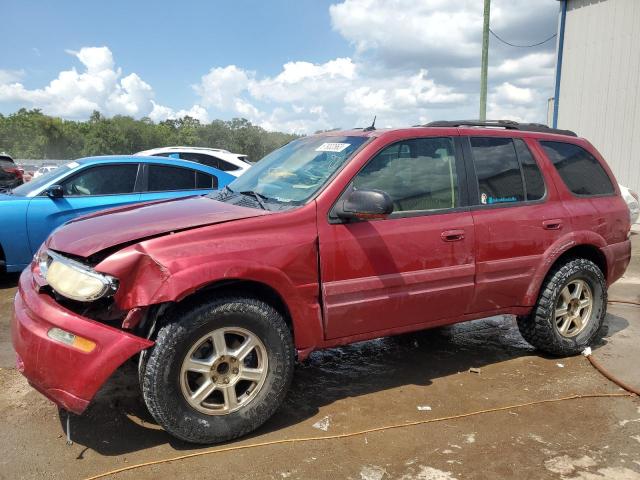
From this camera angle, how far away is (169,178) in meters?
7.29

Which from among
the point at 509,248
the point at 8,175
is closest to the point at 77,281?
the point at 509,248

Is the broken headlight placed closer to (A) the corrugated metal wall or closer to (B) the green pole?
(B) the green pole

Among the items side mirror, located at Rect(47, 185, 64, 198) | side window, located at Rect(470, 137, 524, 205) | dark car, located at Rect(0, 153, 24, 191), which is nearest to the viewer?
side window, located at Rect(470, 137, 524, 205)

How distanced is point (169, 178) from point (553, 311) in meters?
4.99

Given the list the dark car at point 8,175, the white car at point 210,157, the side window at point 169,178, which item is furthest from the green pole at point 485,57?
the dark car at point 8,175

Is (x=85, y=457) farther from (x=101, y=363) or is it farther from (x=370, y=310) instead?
(x=370, y=310)

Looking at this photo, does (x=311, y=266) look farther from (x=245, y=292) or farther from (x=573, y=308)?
(x=573, y=308)

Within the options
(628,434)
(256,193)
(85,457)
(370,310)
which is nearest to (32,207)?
(256,193)

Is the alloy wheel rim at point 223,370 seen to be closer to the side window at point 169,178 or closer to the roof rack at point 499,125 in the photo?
the roof rack at point 499,125

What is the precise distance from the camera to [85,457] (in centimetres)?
301

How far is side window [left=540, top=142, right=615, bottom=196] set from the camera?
4.58 metres

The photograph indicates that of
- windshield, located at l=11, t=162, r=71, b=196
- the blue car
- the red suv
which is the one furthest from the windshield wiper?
windshield, located at l=11, t=162, r=71, b=196

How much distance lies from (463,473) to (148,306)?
1.88m

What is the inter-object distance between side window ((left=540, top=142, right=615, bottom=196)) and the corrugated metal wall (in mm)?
10149
